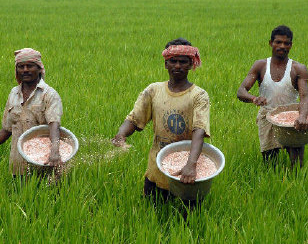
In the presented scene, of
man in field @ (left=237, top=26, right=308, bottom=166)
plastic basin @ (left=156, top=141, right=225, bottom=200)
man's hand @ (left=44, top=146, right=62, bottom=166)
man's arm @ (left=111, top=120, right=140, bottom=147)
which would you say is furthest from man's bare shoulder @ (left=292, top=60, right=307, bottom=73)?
man's hand @ (left=44, top=146, right=62, bottom=166)

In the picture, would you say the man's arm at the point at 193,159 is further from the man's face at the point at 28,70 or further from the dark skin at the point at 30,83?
the man's face at the point at 28,70

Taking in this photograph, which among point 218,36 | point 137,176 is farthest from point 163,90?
point 218,36

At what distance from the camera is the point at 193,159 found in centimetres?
195

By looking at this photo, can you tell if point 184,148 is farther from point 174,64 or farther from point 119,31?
point 119,31

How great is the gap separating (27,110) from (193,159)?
3.52ft

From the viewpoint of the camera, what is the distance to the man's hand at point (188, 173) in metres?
1.87

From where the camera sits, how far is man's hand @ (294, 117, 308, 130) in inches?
94.8

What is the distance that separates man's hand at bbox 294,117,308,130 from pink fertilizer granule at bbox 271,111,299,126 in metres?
0.14

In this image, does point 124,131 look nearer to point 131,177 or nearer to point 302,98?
point 131,177

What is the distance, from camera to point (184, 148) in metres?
2.11

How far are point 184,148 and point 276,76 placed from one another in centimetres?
105

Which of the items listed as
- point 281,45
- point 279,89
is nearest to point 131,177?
point 279,89

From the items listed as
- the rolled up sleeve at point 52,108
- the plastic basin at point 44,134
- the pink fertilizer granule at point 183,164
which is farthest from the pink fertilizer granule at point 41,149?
the pink fertilizer granule at point 183,164

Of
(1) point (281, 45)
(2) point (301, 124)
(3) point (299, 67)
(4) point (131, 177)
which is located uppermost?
(1) point (281, 45)
